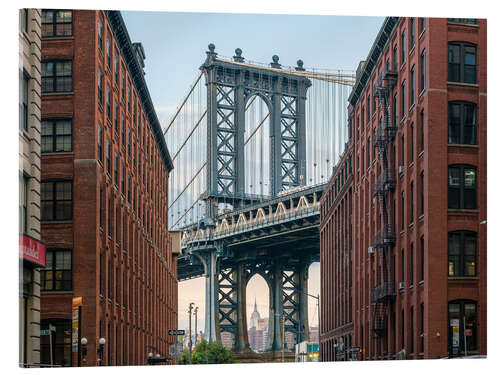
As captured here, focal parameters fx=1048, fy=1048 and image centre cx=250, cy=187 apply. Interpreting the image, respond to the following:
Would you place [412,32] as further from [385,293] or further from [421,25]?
[385,293]

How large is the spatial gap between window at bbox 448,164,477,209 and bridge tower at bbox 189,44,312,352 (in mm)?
35952

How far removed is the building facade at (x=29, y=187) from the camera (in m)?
37.0

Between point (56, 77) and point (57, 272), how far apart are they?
10706mm

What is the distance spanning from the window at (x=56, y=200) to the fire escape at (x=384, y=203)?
19757mm

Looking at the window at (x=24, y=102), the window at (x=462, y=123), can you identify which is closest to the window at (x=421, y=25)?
the window at (x=462, y=123)

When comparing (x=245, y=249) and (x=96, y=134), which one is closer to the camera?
(x=96, y=134)

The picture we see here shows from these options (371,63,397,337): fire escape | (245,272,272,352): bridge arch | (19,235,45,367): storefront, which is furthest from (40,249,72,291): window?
(245,272,272,352): bridge arch

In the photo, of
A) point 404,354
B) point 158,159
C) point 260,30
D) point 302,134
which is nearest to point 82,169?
point 260,30

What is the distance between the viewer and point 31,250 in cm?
3672

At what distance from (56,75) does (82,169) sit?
211 inches
